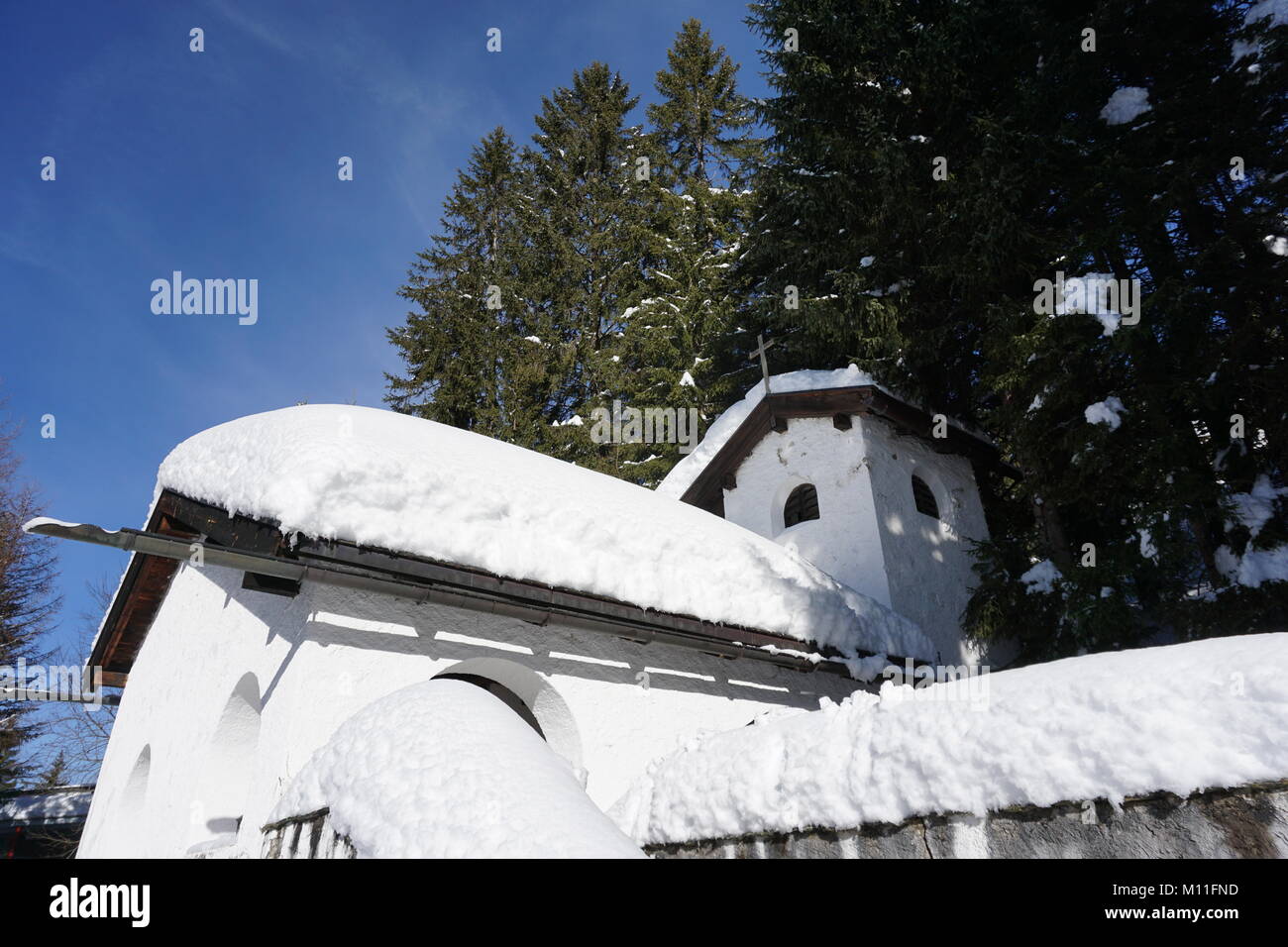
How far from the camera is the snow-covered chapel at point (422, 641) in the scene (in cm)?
289

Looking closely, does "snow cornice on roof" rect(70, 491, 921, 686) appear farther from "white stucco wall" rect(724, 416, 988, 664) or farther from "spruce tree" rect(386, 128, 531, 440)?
"spruce tree" rect(386, 128, 531, 440)

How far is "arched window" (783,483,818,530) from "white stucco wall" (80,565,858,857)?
3.82 meters

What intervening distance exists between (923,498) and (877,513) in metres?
1.85

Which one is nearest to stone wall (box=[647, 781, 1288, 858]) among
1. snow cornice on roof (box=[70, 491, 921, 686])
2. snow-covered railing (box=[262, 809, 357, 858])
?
snow-covered railing (box=[262, 809, 357, 858])

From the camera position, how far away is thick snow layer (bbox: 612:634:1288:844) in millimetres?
2135

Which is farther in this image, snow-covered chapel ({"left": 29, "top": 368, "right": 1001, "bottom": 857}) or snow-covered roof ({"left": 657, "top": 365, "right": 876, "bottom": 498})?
snow-covered roof ({"left": 657, "top": 365, "right": 876, "bottom": 498})

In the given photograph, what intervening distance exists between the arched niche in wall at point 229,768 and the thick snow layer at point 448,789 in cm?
277

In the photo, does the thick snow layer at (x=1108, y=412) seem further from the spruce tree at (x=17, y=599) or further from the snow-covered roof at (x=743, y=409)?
the spruce tree at (x=17, y=599)

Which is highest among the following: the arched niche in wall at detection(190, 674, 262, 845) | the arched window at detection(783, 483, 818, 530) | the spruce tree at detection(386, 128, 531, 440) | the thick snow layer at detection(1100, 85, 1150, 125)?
the spruce tree at detection(386, 128, 531, 440)

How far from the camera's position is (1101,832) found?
2322 mm

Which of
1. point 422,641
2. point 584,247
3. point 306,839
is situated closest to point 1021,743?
point 306,839

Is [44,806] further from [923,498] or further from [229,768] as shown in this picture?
[923,498]

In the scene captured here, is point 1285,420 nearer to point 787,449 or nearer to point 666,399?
point 787,449

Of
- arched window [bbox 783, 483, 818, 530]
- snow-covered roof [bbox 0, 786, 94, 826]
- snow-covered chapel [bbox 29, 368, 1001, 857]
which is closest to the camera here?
snow-covered chapel [bbox 29, 368, 1001, 857]
